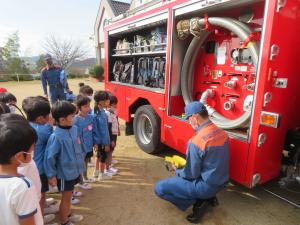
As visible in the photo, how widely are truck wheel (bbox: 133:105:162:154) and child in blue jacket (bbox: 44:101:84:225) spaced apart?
6.31 feet

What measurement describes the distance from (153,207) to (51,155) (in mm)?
1422

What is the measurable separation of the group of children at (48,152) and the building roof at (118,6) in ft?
71.5

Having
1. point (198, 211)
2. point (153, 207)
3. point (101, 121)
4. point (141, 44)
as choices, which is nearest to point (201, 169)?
point (198, 211)

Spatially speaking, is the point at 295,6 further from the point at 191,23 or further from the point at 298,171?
the point at 298,171

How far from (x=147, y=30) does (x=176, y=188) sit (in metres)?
3.41

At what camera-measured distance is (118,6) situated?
80.8 ft

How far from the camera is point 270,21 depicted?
238cm

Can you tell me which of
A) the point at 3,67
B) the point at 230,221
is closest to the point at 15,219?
the point at 230,221

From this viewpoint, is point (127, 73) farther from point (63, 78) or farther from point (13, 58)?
point (13, 58)

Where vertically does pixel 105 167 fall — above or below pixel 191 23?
below

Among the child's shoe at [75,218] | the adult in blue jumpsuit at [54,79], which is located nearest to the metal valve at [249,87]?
the child's shoe at [75,218]

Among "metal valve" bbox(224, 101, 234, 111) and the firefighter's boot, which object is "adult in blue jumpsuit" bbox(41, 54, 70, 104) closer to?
"metal valve" bbox(224, 101, 234, 111)

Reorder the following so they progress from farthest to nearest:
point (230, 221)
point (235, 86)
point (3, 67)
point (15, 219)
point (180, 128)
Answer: point (3, 67)
point (180, 128)
point (235, 86)
point (230, 221)
point (15, 219)

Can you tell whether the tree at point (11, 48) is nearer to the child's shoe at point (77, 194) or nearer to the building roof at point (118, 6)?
the building roof at point (118, 6)
